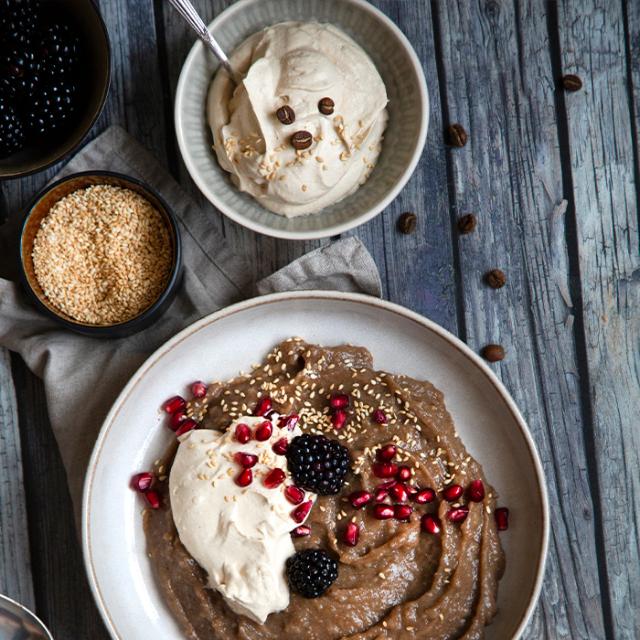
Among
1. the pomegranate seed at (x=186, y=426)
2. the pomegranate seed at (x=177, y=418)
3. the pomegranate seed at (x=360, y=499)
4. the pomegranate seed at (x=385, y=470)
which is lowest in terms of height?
the pomegranate seed at (x=360, y=499)

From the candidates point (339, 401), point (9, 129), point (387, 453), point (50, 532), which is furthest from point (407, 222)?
point (50, 532)

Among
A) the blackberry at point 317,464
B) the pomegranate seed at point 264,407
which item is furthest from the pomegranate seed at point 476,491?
the pomegranate seed at point 264,407

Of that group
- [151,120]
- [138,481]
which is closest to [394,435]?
[138,481]

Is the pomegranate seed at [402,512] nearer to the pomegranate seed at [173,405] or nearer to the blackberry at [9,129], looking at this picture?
the pomegranate seed at [173,405]

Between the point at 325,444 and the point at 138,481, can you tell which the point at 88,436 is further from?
the point at 325,444

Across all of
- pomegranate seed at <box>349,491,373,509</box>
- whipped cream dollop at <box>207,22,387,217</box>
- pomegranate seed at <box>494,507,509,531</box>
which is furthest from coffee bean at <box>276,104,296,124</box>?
pomegranate seed at <box>494,507,509,531</box>

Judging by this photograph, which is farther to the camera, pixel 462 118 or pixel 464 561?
pixel 462 118
